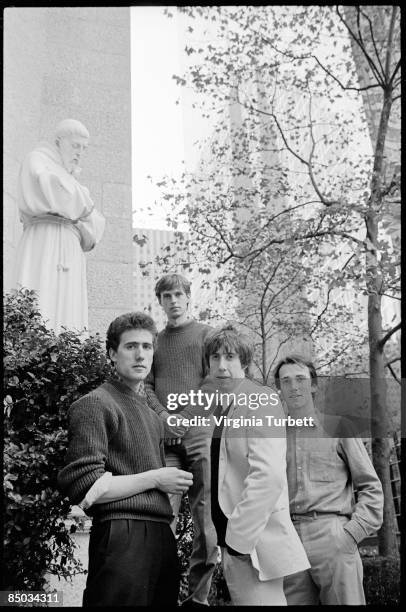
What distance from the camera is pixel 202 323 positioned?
3.80m

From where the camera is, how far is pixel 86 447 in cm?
294

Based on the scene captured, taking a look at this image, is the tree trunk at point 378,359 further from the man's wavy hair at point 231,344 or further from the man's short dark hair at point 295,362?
the man's wavy hair at point 231,344

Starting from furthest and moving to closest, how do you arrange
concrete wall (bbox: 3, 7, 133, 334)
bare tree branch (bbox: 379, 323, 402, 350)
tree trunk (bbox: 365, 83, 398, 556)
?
1. concrete wall (bbox: 3, 7, 133, 334)
2. bare tree branch (bbox: 379, 323, 402, 350)
3. tree trunk (bbox: 365, 83, 398, 556)

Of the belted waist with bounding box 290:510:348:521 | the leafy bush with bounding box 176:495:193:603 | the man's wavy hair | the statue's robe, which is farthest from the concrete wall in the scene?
the belted waist with bounding box 290:510:348:521

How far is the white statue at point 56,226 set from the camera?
4844 mm

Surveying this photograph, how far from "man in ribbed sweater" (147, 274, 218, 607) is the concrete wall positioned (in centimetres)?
153

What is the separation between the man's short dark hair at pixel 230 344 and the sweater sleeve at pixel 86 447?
0.71 m

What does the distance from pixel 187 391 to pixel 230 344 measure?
33cm

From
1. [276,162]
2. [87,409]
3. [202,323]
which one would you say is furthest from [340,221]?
[87,409]

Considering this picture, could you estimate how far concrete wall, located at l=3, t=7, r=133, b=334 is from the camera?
5.15m

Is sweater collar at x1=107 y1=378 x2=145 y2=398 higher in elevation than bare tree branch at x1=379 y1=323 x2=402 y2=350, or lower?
lower

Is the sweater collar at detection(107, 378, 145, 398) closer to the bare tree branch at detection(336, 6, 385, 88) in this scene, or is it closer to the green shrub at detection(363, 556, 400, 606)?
the green shrub at detection(363, 556, 400, 606)

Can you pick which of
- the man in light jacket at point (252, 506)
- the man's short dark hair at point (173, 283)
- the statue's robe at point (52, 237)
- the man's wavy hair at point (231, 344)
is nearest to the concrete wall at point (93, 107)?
the statue's robe at point (52, 237)

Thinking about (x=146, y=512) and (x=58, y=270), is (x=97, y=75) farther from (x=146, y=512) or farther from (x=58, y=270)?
(x=146, y=512)
